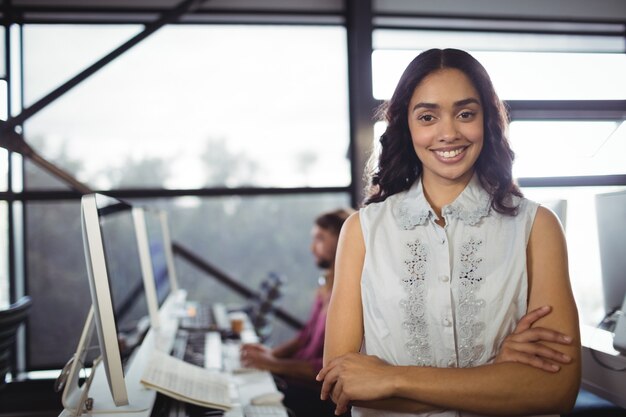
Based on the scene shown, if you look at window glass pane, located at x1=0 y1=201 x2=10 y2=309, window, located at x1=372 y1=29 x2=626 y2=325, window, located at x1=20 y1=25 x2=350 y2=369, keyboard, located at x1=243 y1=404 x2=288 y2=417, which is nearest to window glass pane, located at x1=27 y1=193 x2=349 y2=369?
window, located at x1=20 y1=25 x2=350 y2=369

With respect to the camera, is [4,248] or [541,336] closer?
[541,336]

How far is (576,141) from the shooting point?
2.73m

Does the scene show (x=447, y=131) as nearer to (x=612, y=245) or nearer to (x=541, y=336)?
(x=541, y=336)

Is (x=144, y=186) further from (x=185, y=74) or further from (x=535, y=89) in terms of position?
(x=535, y=89)

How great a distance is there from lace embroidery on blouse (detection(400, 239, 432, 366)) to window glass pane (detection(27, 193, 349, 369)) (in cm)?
331

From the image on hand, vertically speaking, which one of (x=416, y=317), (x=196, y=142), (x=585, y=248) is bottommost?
(x=416, y=317)

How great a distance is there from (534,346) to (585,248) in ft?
3.46

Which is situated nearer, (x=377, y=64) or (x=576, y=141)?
(x=576, y=141)

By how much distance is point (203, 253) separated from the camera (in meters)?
4.68

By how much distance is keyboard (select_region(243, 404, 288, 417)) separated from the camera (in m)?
1.89

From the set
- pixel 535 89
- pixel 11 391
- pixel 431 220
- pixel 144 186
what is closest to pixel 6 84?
pixel 144 186

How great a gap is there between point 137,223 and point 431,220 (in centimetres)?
149

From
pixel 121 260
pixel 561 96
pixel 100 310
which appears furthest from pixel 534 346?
pixel 561 96

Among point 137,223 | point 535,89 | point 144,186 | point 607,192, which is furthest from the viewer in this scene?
point 144,186
